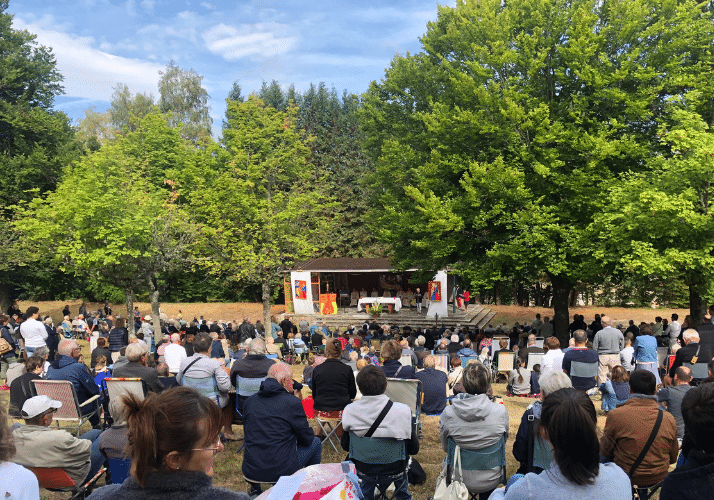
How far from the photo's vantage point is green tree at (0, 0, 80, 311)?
28.5 m

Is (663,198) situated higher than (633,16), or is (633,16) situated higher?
(633,16)

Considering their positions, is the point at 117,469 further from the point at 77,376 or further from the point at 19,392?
the point at 19,392

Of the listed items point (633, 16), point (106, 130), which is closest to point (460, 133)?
point (633, 16)

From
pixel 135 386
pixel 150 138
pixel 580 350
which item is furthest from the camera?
pixel 150 138

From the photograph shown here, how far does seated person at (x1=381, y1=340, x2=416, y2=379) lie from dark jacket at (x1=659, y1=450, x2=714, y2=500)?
4570mm

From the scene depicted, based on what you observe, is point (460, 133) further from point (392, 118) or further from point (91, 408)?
point (91, 408)

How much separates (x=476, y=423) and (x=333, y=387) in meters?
2.35

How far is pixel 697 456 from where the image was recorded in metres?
2.69

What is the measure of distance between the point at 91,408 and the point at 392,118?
17668mm

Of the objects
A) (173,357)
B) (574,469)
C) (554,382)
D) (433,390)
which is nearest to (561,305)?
(433,390)

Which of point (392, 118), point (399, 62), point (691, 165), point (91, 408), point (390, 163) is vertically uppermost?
point (399, 62)

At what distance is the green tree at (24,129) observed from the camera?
28.5 m

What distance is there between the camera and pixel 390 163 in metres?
19.7

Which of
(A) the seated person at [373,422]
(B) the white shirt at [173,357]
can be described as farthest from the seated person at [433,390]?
(B) the white shirt at [173,357]
